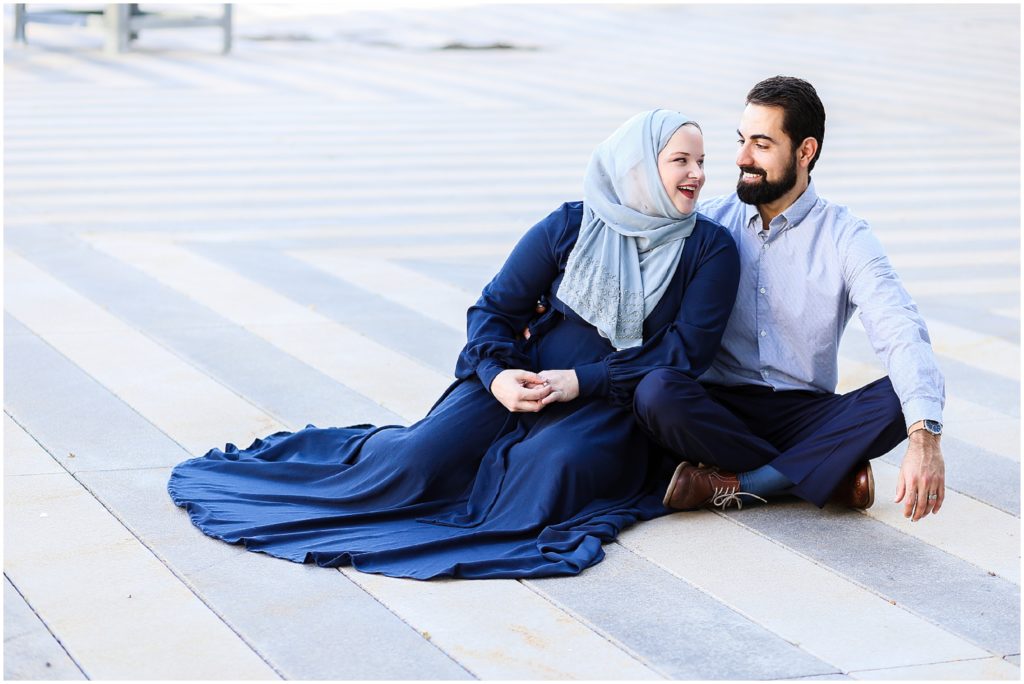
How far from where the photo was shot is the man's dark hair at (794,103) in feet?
14.0

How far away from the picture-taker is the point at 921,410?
398 cm

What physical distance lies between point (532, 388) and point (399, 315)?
2.44 m

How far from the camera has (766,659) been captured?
3393mm

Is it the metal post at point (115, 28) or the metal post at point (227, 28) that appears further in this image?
the metal post at point (227, 28)

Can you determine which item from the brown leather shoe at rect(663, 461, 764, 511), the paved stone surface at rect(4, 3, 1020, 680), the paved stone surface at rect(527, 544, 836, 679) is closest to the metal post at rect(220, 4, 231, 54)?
the paved stone surface at rect(4, 3, 1020, 680)

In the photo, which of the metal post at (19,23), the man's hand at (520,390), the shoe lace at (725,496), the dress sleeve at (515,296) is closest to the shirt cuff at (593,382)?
the man's hand at (520,390)

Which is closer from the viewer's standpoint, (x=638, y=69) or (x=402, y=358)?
(x=402, y=358)

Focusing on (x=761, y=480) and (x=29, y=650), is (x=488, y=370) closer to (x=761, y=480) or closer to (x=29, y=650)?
(x=761, y=480)

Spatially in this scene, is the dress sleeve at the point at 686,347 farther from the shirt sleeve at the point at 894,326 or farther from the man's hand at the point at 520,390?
the shirt sleeve at the point at 894,326

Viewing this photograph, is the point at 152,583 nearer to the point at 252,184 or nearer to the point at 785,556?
the point at 785,556

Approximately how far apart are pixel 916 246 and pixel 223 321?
4.13 meters

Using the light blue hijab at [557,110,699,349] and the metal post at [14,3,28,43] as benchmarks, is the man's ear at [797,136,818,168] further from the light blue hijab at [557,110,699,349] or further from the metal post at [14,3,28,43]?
the metal post at [14,3,28,43]

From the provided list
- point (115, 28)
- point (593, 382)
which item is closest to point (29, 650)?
point (593, 382)

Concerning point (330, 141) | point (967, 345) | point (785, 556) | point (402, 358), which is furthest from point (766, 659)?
point (330, 141)
